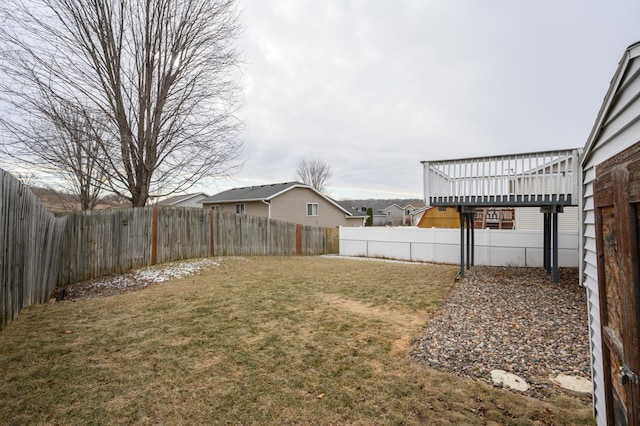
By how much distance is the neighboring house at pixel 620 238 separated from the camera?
4.28 ft

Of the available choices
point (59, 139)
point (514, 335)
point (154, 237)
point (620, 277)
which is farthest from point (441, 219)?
point (620, 277)

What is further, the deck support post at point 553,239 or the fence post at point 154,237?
the fence post at point 154,237

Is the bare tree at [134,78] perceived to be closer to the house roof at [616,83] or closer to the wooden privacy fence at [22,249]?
the wooden privacy fence at [22,249]

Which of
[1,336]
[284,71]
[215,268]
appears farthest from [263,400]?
[284,71]

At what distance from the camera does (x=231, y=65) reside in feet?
30.6

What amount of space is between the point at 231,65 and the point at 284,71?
1804 mm

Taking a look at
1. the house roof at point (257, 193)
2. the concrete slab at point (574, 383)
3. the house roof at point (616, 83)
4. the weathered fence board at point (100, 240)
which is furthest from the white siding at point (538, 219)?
the house roof at point (616, 83)

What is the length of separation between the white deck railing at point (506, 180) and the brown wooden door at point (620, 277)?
6.05 meters

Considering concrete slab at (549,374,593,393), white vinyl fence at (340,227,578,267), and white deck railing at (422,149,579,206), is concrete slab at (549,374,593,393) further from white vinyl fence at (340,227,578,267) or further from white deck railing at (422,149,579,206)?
white vinyl fence at (340,227,578,267)

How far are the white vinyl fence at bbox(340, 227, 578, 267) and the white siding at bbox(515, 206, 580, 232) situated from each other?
3.29 meters

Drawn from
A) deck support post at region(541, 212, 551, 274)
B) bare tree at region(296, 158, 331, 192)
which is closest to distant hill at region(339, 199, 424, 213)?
bare tree at region(296, 158, 331, 192)

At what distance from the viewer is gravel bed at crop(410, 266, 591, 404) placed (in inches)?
131

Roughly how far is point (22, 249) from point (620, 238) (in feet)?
20.3

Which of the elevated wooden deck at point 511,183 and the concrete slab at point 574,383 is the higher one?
the elevated wooden deck at point 511,183
